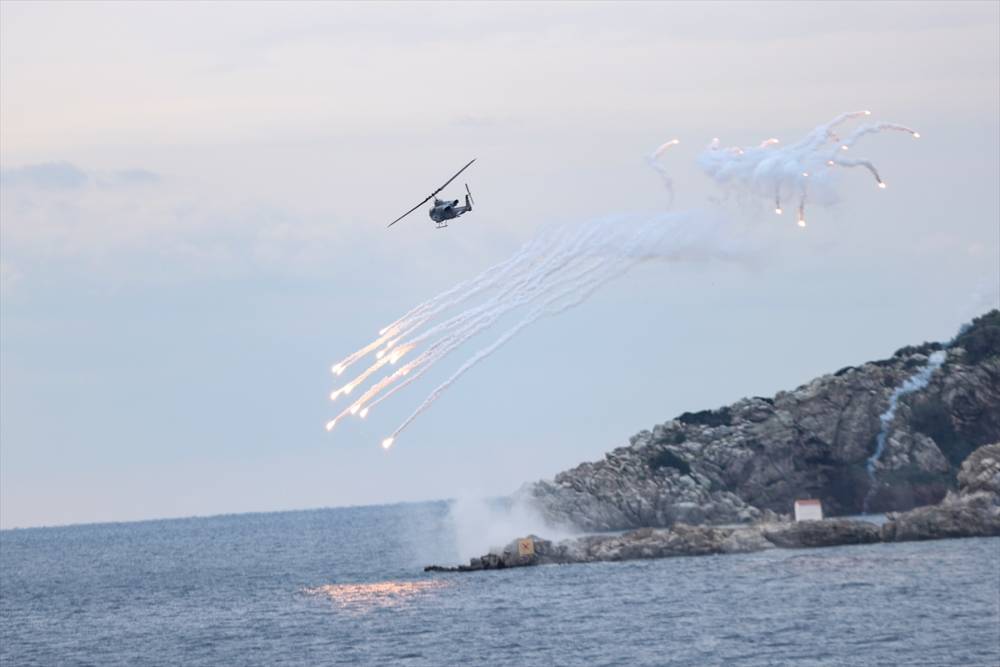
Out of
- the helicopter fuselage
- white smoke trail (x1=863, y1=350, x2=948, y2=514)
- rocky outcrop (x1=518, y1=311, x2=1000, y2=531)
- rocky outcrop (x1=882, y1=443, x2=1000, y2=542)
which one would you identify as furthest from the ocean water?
white smoke trail (x1=863, y1=350, x2=948, y2=514)

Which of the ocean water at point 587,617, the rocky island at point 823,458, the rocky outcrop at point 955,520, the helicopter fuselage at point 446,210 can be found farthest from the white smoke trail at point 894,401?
the helicopter fuselage at point 446,210

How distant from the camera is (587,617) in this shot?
10675cm

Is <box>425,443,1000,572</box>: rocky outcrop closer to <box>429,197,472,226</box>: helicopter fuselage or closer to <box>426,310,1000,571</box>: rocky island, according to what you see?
<box>426,310,1000,571</box>: rocky island

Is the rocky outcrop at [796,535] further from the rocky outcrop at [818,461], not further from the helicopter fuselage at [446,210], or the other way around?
the helicopter fuselage at [446,210]

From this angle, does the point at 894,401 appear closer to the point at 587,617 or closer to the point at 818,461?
the point at 818,461

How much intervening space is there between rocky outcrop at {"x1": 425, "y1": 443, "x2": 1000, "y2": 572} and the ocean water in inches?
109

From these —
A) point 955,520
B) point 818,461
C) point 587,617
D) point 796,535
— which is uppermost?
point 818,461

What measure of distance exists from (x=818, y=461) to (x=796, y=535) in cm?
4644

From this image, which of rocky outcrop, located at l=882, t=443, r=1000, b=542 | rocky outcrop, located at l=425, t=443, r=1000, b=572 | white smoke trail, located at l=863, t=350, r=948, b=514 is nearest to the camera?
rocky outcrop, located at l=882, t=443, r=1000, b=542

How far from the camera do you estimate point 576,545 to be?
14350 cm

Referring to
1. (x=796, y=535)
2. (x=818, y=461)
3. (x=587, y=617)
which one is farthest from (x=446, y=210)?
(x=818, y=461)

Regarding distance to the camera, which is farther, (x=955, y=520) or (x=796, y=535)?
(x=796, y=535)

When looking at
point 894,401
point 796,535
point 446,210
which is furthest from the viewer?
point 894,401

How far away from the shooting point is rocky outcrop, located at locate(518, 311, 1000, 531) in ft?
601
